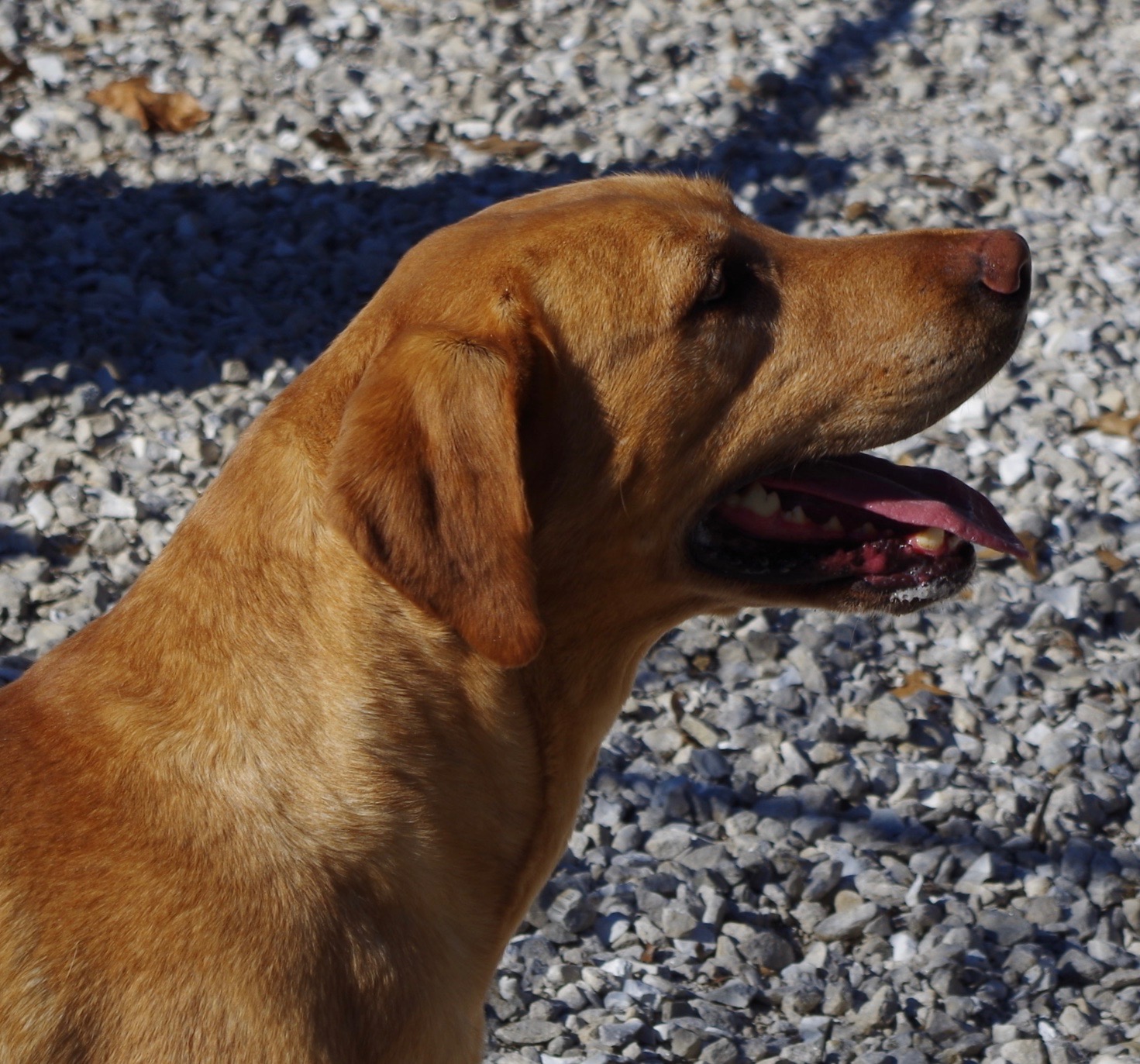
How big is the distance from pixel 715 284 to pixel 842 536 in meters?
0.59

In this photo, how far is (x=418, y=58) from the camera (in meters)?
8.33

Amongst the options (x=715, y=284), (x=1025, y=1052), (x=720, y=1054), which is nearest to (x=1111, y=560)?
(x=1025, y=1052)

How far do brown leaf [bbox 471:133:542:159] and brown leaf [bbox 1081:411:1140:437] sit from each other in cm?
325

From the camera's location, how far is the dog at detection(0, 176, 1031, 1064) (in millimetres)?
2211

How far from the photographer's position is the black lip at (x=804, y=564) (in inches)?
112

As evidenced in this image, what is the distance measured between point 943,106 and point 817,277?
6069mm

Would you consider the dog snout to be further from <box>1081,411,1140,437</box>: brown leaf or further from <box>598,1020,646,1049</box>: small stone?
<box>1081,411,1140,437</box>: brown leaf

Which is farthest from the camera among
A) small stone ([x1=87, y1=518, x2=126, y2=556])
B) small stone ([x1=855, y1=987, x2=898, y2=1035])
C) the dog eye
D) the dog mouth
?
small stone ([x1=87, y1=518, x2=126, y2=556])

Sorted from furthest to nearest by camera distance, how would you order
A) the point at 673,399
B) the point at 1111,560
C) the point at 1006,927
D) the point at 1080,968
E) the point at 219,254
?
the point at 219,254
the point at 1111,560
the point at 1006,927
the point at 1080,968
the point at 673,399

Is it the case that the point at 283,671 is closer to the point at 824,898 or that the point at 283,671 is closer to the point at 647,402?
the point at 647,402

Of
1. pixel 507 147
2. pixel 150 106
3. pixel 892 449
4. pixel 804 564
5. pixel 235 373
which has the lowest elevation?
pixel 892 449

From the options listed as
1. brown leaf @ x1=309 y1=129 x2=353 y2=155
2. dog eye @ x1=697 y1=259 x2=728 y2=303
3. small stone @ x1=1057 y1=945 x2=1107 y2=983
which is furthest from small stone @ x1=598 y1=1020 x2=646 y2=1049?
brown leaf @ x1=309 y1=129 x2=353 y2=155

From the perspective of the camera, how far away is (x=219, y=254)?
6859 millimetres

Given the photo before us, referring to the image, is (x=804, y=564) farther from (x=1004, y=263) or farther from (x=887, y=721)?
(x=887, y=721)
